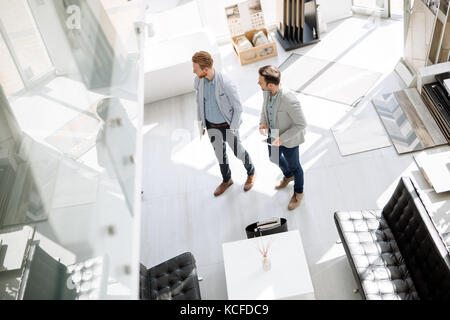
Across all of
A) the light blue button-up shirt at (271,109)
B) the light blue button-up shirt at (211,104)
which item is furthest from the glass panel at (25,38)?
the light blue button-up shirt at (271,109)

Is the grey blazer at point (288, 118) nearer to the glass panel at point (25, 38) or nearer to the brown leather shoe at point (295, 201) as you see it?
the brown leather shoe at point (295, 201)

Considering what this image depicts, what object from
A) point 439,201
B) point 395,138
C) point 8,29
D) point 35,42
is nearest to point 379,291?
point 439,201

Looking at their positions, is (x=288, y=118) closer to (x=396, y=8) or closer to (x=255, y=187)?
(x=255, y=187)

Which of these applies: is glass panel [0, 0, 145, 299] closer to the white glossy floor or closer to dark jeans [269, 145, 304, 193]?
dark jeans [269, 145, 304, 193]

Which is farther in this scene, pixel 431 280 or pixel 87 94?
pixel 87 94

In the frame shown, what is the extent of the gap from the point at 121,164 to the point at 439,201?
373 centimetres

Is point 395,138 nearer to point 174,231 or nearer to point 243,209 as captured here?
point 243,209

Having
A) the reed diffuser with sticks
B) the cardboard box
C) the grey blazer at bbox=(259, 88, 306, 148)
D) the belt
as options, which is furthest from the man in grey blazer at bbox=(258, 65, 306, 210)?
the cardboard box

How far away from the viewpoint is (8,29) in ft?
14.8

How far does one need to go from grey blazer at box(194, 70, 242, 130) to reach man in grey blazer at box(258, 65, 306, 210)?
300 mm

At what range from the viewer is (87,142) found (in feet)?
11.7

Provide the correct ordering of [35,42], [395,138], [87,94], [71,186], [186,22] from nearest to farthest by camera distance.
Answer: [71,186]
[87,94]
[35,42]
[395,138]
[186,22]

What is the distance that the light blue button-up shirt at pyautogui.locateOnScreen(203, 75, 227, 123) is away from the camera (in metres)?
4.57

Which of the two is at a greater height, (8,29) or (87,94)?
(8,29)
